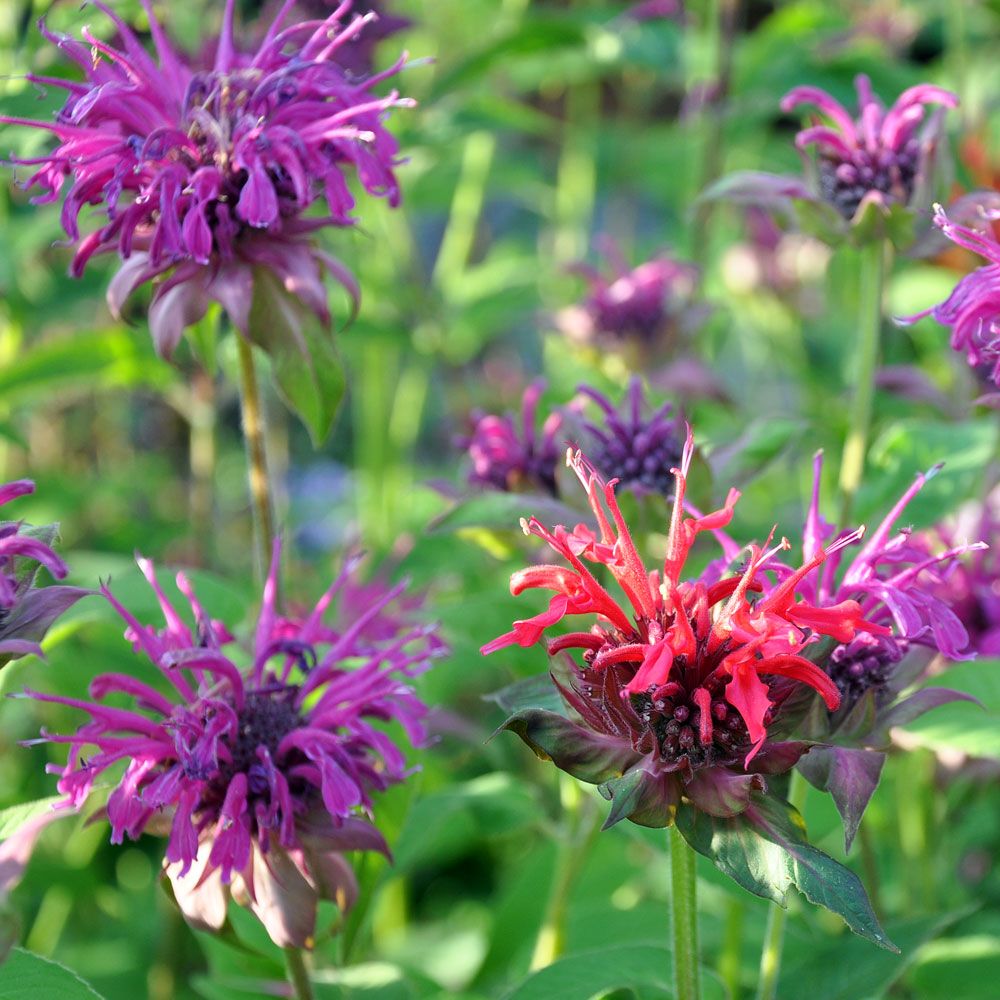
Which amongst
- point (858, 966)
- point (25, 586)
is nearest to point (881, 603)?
point (858, 966)

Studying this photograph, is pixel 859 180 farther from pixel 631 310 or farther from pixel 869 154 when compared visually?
pixel 631 310

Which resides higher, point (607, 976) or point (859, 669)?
A: point (859, 669)

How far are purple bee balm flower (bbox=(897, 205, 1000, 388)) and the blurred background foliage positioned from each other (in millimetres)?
221

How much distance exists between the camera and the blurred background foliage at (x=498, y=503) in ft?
3.67

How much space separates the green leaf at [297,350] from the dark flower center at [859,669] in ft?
1.41

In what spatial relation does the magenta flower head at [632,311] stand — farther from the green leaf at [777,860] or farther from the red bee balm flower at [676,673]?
the green leaf at [777,860]

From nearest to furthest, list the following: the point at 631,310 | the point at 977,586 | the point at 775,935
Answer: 1. the point at 775,935
2. the point at 977,586
3. the point at 631,310

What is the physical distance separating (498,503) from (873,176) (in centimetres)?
48

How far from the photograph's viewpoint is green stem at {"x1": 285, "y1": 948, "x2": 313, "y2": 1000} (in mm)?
885

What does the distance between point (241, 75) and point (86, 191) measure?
0.54 ft

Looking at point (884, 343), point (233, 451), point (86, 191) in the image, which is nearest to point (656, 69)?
point (884, 343)

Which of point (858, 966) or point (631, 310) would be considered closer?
point (858, 966)

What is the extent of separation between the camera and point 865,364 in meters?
1.15

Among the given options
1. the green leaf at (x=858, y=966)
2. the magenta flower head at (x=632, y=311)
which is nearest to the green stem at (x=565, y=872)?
the green leaf at (x=858, y=966)
